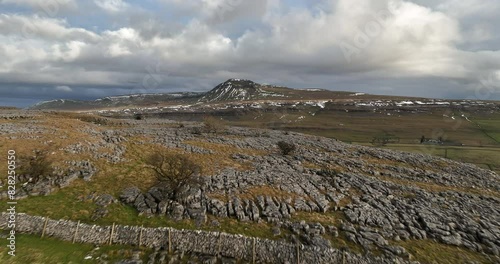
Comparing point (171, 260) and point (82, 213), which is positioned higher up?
point (82, 213)

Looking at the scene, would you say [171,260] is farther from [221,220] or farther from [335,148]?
[335,148]

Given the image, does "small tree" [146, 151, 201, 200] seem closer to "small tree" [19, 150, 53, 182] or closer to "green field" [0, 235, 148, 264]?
"green field" [0, 235, 148, 264]

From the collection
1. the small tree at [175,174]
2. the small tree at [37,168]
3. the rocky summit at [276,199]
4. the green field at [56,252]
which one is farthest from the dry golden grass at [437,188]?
the small tree at [37,168]

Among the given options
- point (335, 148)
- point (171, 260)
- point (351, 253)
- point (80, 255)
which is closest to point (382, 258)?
point (351, 253)

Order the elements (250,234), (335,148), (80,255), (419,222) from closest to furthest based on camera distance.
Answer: (80,255), (250,234), (419,222), (335,148)

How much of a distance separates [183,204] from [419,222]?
2588cm

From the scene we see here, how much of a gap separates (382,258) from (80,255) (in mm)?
24902

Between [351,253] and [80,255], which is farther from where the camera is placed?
[351,253]

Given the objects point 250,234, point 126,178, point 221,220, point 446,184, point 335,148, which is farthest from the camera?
point 335,148

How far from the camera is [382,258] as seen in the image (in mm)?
23266

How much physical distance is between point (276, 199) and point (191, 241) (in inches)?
467

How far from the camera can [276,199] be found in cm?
3259

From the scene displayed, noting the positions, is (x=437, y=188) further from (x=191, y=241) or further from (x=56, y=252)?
(x=56, y=252)

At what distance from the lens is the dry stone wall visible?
915 inches
